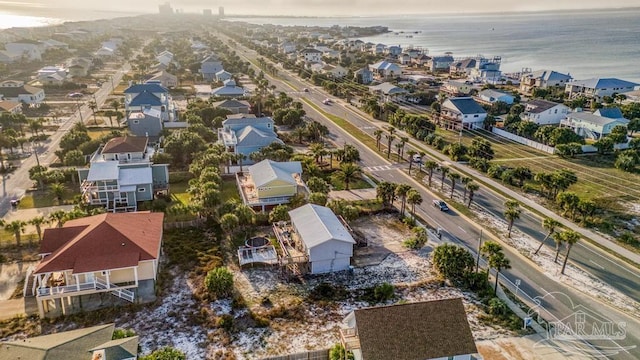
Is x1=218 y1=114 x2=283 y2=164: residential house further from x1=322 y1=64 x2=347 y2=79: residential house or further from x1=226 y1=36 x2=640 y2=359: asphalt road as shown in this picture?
x1=322 y1=64 x2=347 y2=79: residential house

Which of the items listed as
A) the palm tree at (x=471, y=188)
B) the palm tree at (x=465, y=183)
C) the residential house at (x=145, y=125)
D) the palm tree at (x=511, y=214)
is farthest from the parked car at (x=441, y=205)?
the residential house at (x=145, y=125)

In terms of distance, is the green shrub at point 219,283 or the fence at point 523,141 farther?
the fence at point 523,141

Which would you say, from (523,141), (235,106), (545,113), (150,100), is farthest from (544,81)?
(150,100)

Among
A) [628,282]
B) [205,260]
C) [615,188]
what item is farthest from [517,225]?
[205,260]

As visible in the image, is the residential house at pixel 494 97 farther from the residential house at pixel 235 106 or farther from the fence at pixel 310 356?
the fence at pixel 310 356

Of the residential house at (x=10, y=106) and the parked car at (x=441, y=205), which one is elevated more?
the residential house at (x=10, y=106)

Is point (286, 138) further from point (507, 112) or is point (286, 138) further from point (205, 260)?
point (507, 112)

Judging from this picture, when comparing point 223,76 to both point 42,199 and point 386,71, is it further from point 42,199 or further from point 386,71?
point 42,199
